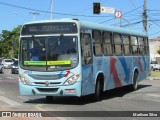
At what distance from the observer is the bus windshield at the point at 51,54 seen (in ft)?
48.7

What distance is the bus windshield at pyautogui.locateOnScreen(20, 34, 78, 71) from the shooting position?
14.8m

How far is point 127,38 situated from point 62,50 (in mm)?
6466

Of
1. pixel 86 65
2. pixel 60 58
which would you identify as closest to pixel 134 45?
pixel 86 65

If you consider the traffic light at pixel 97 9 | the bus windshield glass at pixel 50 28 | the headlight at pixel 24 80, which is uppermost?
the traffic light at pixel 97 9

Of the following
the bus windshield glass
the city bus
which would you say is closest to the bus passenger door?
the city bus

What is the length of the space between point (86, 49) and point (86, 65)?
1.94ft

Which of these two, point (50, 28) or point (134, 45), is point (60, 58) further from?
point (134, 45)

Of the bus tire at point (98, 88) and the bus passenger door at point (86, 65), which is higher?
the bus passenger door at point (86, 65)

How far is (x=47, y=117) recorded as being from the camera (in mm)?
11609

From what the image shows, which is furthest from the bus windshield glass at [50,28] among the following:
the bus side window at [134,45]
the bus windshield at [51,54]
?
the bus side window at [134,45]

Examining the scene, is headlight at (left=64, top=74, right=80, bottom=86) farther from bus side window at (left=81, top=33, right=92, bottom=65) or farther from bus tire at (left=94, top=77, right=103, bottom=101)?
bus tire at (left=94, top=77, right=103, bottom=101)

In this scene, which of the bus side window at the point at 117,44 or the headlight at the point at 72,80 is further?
the bus side window at the point at 117,44

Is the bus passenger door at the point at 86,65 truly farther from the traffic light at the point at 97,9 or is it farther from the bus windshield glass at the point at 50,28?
the traffic light at the point at 97,9

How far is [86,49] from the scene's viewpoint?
15.5 m
